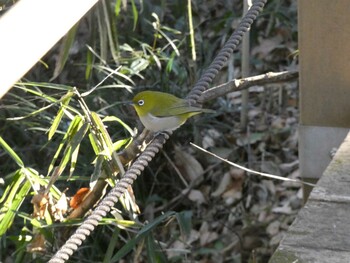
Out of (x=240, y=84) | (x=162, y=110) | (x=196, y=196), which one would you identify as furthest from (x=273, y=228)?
(x=240, y=84)

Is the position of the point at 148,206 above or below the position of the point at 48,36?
below

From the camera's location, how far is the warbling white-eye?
Answer: 381 cm

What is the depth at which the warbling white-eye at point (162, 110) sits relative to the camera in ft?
12.5

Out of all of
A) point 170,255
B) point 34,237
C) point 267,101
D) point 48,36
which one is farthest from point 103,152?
point 267,101

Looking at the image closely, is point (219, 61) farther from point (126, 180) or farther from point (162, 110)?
point (162, 110)

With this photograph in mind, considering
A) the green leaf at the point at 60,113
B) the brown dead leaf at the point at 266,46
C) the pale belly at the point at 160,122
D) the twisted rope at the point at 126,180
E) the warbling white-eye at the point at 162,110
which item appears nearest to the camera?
the twisted rope at the point at 126,180

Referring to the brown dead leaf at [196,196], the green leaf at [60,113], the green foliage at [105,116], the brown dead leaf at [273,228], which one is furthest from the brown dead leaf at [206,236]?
the green leaf at [60,113]

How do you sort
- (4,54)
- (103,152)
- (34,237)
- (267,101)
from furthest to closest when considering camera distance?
1. (267,101)
2. (34,237)
3. (103,152)
4. (4,54)

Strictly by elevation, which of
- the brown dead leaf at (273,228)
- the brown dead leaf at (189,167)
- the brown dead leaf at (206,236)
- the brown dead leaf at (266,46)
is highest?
the brown dead leaf at (266,46)

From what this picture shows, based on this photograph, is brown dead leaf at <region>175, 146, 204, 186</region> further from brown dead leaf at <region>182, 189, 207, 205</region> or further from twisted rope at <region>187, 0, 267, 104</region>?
twisted rope at <region>187, 0, 267, 104</region>

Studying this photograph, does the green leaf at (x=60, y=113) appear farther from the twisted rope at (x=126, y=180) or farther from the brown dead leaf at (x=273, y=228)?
the brown dead leaf at (x=273, y=228)

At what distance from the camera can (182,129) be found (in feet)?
19.6

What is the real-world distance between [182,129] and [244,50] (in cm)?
66

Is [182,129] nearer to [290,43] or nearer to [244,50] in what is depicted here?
[244,50]
